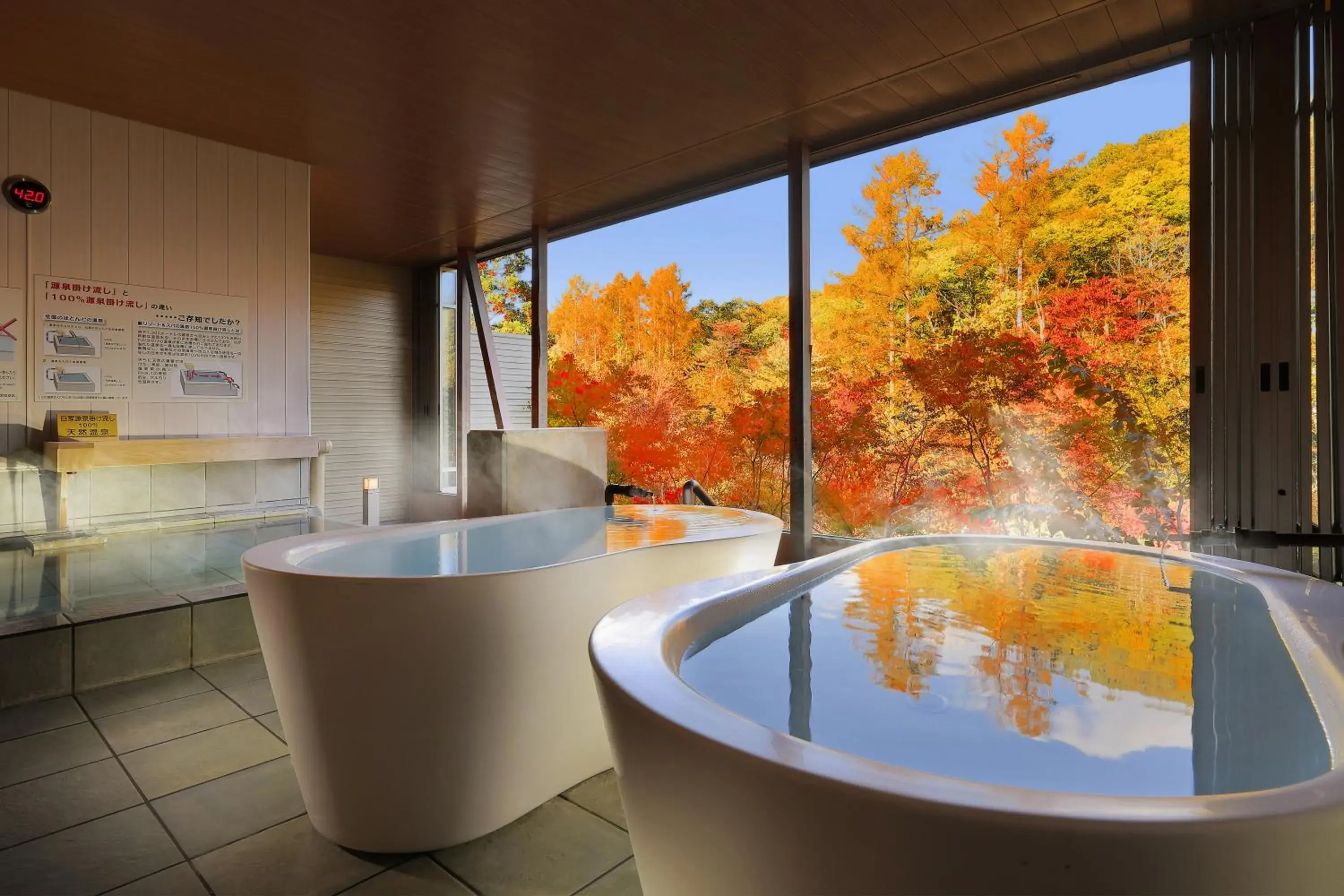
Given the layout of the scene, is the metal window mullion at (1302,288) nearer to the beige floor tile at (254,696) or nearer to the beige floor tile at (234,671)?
the beige floor tile at (254,696)

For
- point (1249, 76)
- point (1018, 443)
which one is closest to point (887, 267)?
point (1018, 443)

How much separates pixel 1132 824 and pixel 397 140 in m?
4.00

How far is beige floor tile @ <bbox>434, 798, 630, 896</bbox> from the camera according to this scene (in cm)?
147

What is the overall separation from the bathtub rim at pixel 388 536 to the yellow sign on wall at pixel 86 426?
184 cm

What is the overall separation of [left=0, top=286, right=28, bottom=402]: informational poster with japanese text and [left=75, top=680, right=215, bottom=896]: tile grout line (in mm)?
1874

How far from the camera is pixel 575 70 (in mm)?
2959

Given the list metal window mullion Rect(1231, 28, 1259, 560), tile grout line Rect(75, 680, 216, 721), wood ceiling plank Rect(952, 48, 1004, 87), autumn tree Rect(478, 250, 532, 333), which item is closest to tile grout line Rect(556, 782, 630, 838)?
tile grout line Rect(75, 680, 216, 721)

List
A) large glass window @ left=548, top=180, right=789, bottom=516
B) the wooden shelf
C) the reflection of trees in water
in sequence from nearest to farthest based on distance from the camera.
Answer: the reflection of trees in water
the wooden shelf
large glass window @ left=548, top=180, right=789, bottom=516

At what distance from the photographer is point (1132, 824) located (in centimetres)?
56

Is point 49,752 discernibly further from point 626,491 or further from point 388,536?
point 626,491

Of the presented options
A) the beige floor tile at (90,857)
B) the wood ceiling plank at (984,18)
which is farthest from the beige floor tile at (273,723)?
the wood ceiling plank at (984,18)

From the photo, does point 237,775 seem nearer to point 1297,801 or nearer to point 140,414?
point 1297,801

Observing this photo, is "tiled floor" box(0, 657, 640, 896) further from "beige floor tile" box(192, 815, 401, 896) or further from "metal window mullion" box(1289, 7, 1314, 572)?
"metal window mullion" box(1289, 7, 1314, 572)

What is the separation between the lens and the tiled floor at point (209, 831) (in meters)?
1.46
